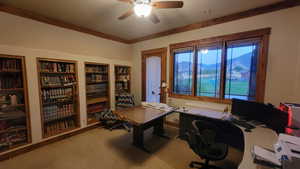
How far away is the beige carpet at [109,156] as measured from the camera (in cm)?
203

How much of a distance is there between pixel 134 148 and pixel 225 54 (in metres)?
2.87

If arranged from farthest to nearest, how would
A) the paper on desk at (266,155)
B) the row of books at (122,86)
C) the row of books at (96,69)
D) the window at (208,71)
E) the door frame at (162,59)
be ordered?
the row of books at (122,86) < the door frame at (162,59) < the row of books at (96,69) < the window at (208,71) < the paper on desk at (266,155)

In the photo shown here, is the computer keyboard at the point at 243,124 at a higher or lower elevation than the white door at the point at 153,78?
lower

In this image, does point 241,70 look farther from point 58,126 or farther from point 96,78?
point 58,126

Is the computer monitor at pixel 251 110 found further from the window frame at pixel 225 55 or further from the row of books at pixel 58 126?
the row of books at pixel 58 126

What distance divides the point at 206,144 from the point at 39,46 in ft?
11.8

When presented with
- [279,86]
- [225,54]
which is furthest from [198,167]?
[225,54]

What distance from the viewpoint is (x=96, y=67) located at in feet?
12.1

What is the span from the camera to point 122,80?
4277mm

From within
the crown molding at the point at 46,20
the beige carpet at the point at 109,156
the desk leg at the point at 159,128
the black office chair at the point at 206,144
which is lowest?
the beige carpet at the point at 109,156

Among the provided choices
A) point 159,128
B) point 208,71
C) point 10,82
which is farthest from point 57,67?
point 208,71

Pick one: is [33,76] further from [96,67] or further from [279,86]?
[279,86]

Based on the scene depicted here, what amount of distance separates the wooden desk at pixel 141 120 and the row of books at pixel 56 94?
4.58 feet

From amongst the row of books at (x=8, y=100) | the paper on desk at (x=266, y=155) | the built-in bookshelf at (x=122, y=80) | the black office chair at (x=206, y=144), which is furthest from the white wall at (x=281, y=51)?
the row of books at (x=8, y=100)
